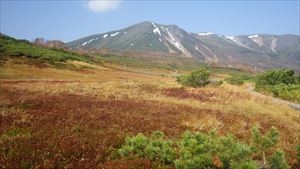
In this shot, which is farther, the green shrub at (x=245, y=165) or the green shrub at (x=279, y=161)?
the green shrub at (x=279, y=161)

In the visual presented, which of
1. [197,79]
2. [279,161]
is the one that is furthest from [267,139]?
[197,79]

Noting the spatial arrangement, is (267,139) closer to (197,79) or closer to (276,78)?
(197,79)

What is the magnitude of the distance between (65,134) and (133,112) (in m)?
7.73

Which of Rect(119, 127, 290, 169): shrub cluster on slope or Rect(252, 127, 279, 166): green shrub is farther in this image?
Rect(252, 127, 279, 166): green shrub

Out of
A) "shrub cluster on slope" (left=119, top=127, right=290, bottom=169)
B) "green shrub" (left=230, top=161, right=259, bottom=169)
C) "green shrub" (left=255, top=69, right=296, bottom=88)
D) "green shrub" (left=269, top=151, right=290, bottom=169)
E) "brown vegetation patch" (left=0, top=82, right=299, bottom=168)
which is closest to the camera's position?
"green shrub" (left=230, top=161, right=259, bottom=169)

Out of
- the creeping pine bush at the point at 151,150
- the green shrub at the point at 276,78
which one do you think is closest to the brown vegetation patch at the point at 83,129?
the creeping pine bush at the point at 151,150

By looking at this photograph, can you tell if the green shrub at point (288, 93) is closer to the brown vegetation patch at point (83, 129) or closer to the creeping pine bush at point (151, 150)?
the brown vegetation patch at point (83, 129)

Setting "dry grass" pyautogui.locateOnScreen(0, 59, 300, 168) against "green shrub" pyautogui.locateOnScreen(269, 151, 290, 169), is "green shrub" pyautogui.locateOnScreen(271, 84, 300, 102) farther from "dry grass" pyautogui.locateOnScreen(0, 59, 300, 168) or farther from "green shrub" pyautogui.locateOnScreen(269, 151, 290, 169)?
"green shrub" pyautogui.locateOnScreen(269, 151, 290, 169)

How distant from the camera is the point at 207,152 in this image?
8.98 meters

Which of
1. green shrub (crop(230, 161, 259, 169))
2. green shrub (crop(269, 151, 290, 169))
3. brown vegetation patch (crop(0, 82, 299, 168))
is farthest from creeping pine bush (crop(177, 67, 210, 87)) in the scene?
green shrub (crop(230, 161, 259, 169))

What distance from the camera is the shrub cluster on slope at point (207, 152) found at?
27.3 ft

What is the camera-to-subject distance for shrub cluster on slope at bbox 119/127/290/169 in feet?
27.3

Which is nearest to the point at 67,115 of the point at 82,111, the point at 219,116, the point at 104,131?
the point at 82,111

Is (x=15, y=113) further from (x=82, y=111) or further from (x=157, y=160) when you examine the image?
(x=157, y=160)
